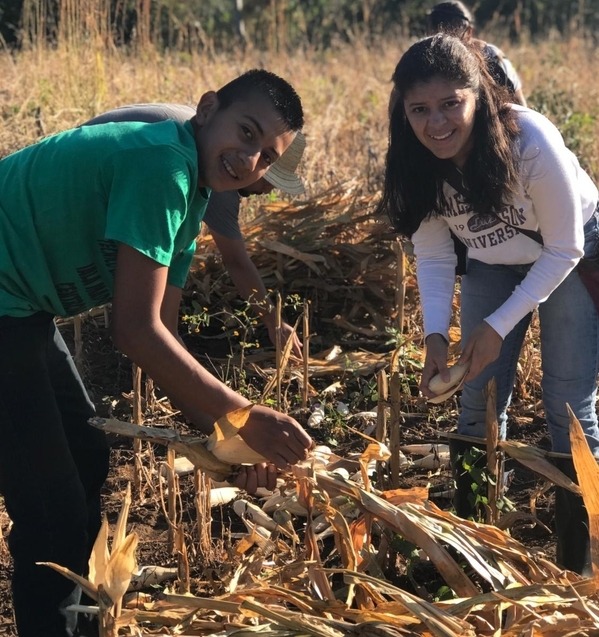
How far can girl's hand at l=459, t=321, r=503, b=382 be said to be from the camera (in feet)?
8.24

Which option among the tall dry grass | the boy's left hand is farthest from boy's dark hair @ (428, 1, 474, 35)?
the boy's left hand

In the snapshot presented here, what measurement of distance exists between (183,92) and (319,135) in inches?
47.7

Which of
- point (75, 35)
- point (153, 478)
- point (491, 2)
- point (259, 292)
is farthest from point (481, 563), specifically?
point (491, 2)

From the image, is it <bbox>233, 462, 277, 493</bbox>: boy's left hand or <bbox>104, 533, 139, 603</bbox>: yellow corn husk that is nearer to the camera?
<bbox>104, 533, 139, 603</bbox>: yellow corn husk

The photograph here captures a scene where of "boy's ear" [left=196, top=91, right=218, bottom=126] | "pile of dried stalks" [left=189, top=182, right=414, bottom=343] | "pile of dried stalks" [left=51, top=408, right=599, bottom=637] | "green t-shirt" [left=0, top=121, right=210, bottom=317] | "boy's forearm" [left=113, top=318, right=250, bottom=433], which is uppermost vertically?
"boy's ear" [left=196, top=91, right=218, bottom=126]

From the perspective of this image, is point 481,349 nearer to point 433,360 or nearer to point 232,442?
point 433,360

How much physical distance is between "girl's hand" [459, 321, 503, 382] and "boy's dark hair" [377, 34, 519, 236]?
1.08 feet

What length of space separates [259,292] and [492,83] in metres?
1.41

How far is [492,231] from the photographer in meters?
2.62

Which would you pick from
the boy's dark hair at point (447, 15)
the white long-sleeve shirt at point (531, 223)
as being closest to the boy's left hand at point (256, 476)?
the white long-sleeve shirt at point (531, 223)

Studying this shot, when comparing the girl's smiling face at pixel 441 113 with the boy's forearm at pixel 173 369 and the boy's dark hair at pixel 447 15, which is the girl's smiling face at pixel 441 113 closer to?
the boy's forearm at pixel 173 369

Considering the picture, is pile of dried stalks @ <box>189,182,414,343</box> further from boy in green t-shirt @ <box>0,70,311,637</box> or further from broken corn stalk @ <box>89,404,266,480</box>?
broken corn stalk @ <box>89,404,266,480</box>

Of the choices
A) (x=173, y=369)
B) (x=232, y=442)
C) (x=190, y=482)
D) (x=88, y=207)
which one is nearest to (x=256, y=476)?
(x=232, y=442)

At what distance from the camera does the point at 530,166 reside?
96.2 inches
